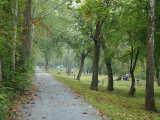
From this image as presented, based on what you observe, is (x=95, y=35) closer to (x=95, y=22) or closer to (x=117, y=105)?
(x=95, y=22)

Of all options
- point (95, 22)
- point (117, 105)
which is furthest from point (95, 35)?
point (117, 105)

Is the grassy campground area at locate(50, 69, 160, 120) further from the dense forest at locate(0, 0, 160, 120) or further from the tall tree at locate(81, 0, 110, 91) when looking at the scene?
the tall tree at locate(81, 0, 110, 91)

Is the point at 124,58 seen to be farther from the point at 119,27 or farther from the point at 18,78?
the point at 18,78

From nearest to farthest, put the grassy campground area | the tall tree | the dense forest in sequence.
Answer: the grassy campground area < the dense forest < the tall tree

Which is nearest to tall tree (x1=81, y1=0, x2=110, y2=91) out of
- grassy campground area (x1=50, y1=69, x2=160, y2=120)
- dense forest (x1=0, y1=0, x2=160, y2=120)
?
dense forest (x1=0, y1=0, x2=160, y2=120)

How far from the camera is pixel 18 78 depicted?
949 cm

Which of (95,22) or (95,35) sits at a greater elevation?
(95,22)

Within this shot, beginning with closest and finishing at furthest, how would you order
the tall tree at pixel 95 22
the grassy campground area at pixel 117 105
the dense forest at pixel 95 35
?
the grassy campground area at pixel 117 105 < the dense forest at pixel 95 35 < the tall tree at pixel 95 22

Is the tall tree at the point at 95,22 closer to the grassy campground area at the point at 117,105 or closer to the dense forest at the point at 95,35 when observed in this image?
the dense forest at the point at 95,35

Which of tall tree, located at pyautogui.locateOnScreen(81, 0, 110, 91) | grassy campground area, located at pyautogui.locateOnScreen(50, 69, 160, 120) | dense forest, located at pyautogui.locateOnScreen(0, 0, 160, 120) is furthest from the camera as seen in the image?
tall tree, located at pyautogui.locateOnScreen(81, 0, 110, 91)

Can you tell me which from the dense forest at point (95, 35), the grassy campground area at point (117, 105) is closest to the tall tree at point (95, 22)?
the dense forest at point (95, 35)

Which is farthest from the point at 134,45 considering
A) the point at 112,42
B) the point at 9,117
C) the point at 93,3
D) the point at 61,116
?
the point at 9,117

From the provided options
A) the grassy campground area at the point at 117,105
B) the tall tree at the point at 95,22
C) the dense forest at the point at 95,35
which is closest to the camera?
the grassy campground area at the point at 117,105

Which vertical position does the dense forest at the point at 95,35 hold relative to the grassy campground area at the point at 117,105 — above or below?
above
